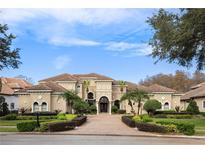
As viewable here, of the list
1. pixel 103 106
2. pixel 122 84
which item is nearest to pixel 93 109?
pixel 103 106

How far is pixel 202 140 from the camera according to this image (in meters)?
20.0

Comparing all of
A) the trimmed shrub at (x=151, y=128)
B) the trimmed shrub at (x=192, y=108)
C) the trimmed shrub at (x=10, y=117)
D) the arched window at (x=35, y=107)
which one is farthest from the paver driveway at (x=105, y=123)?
the trimmed shrub at (x=192, y=108)

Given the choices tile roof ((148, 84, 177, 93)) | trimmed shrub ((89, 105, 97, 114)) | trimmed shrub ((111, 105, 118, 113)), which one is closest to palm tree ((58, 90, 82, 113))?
trimmed shrub ((89, 105, 97, 114))

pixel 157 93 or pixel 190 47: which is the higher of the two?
pixel 190 47

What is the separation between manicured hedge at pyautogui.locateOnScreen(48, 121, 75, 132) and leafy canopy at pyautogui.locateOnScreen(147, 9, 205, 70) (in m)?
6.41

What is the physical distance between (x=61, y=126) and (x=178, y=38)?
301 inches

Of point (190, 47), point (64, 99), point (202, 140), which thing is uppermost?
point (190, 47)

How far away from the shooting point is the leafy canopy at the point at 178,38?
964 inches

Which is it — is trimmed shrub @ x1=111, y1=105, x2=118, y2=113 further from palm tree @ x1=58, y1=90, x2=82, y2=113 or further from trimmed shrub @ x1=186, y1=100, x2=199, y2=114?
trimmed shrub @ x1=186, y1=100, x2=199, y2=114

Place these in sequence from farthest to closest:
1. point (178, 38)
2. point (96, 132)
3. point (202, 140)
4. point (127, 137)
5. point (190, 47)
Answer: point (190, 47), point (178, 38), point (96, 132), point (127, 137), point (202, 140)

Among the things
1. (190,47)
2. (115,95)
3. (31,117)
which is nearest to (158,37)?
(190,47)
